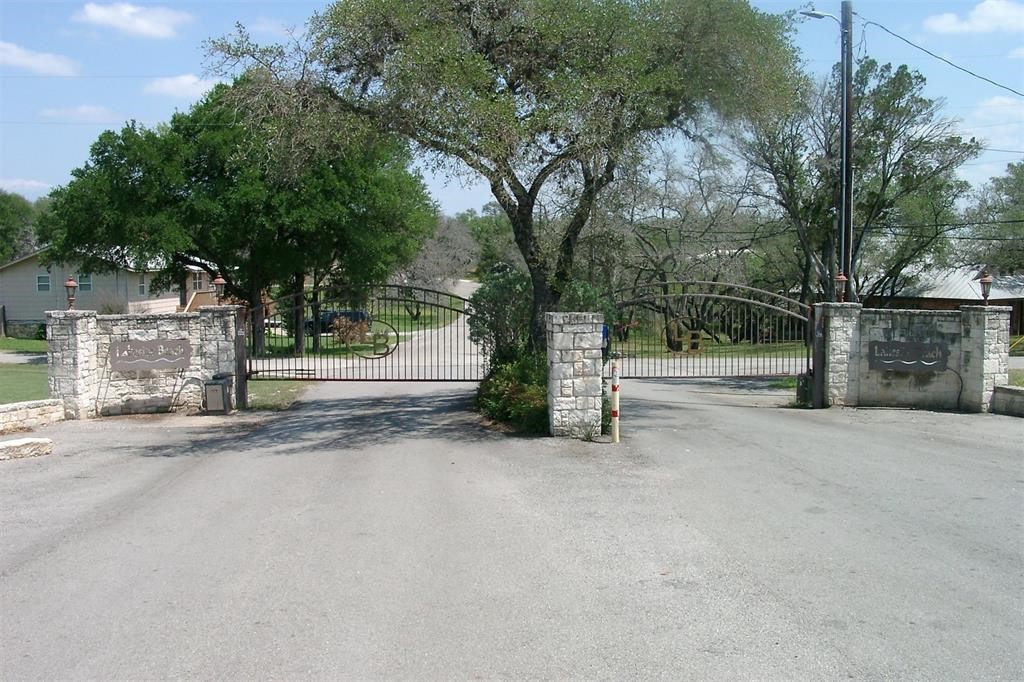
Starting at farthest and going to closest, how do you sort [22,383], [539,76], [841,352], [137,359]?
1. [22,383]
2. [841,352]
3. [137,359]
4. [539,76]

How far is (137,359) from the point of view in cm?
1636

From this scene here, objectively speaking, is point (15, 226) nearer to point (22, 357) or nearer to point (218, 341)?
point (22, 357)

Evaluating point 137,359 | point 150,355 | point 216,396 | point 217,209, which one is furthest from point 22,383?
point 217,209

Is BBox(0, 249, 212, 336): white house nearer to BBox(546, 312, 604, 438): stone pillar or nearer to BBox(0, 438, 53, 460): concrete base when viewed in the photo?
BBox(0, 438, 53, 460): concrete base

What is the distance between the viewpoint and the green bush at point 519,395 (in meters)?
13.5

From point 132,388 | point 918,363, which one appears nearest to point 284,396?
point 132,388

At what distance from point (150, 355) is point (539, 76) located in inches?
347

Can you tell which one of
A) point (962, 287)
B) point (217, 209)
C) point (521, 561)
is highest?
point (217, 209)

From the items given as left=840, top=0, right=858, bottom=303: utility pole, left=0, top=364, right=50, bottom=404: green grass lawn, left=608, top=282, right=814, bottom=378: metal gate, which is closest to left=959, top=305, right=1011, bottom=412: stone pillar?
left=608, top=282, right=814, bottom=378: metal gate

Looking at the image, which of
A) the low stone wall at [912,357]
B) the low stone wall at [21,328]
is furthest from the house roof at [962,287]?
the low stone wall at [21,328]

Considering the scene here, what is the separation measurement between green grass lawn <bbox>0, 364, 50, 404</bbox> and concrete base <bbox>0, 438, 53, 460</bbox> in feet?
18.7

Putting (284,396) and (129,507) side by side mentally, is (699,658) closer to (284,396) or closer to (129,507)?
(129,507)

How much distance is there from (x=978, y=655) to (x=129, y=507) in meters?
7.81

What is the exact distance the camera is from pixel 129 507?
30.0ft
